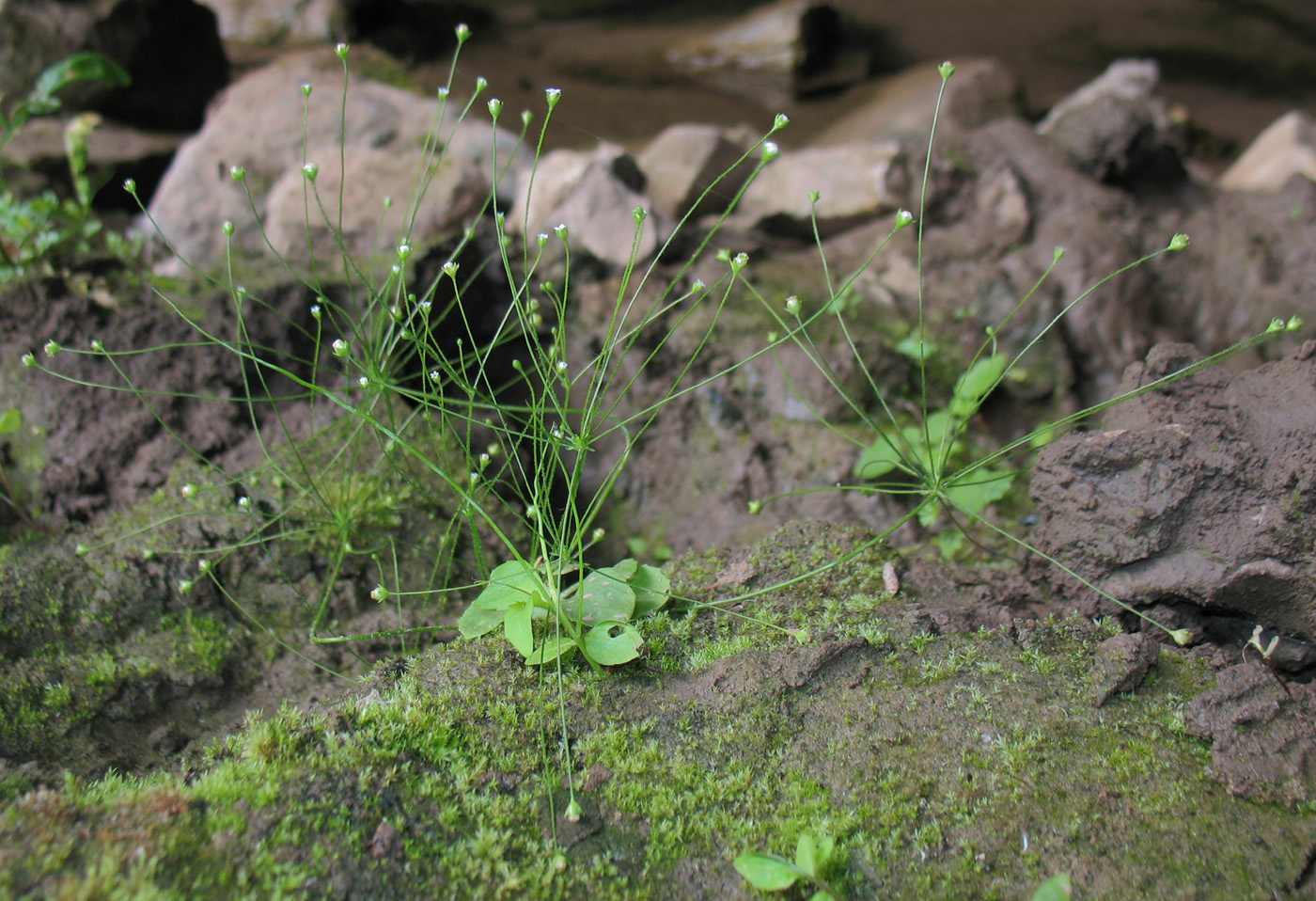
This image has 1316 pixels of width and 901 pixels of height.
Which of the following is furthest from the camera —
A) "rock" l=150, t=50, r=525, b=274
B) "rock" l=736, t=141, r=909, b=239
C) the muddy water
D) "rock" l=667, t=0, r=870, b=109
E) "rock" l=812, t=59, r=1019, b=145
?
"rock" l=667, t=0, r=870, b=109

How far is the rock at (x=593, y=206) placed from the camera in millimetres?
3701

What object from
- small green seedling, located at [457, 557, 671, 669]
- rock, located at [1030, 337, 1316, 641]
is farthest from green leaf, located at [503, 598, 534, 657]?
rock, located at [1030, 337, 1316, 641]

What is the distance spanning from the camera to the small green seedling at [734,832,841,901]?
1.55m

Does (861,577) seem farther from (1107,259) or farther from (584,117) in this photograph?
(584,117)

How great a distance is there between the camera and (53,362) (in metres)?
2.88

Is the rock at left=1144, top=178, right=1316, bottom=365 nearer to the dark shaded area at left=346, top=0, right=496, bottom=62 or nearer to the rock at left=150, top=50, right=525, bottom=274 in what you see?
the rock at left=150, top=50, right=525, bottom=274

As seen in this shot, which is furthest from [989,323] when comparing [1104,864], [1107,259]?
[1104,864]

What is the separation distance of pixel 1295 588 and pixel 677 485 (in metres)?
1.99

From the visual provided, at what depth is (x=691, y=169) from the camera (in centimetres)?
428

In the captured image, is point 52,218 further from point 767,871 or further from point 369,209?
point 767,871

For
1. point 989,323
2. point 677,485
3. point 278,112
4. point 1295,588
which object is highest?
point 278,112

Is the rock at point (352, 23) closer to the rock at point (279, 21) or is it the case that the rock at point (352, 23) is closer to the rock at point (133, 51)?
the rock at point (279, 21)

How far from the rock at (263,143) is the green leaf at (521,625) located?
2565 millimetres

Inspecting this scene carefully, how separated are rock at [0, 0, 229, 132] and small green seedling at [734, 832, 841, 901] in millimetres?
5582
